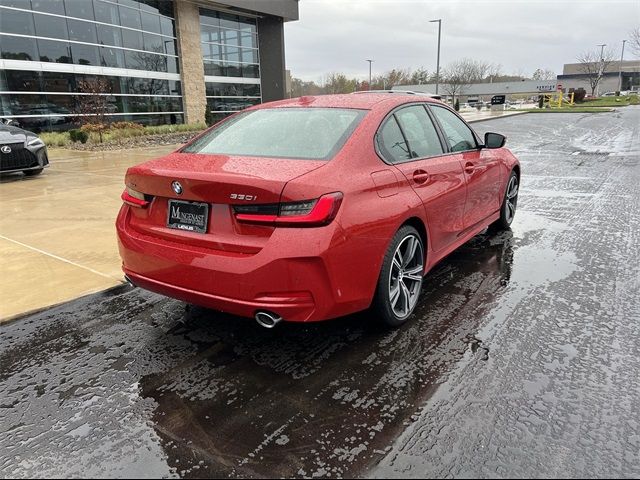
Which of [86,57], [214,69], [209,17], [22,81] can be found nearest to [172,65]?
[214,69]

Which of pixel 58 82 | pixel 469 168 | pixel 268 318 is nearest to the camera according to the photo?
pixel 268 318

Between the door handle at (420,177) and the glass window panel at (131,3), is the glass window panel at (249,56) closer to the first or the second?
the glass window panel at (131,3)

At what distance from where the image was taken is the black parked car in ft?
31.9

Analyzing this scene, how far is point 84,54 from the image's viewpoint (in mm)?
23422

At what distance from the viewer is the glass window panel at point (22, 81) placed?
67.3ft

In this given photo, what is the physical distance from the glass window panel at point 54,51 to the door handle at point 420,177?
23.1 metres

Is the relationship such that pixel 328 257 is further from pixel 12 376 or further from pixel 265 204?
pixel 12 376

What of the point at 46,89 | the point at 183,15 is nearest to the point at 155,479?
the point at 46,89

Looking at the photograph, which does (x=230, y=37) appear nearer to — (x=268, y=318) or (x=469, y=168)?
(x=469, y=168)

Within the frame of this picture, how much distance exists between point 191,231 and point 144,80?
2698 cm

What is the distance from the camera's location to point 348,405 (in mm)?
2703

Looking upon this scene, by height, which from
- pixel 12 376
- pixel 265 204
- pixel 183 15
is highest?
pixel 183 15

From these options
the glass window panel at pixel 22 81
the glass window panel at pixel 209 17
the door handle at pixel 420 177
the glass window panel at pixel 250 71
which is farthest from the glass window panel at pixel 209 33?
the door handle at pixel 420 177

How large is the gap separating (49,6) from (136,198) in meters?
23.2
